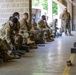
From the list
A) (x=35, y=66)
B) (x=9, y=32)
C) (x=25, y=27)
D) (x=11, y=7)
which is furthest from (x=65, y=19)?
(x=35, y=66)

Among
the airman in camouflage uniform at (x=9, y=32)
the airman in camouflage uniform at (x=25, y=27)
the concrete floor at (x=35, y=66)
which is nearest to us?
the concrete floor at (x=35, y=66)

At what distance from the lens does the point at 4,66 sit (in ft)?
25.7

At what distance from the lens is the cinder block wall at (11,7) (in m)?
14.9

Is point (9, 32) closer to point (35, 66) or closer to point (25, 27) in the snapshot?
point (35, 66)

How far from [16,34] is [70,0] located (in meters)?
17.7

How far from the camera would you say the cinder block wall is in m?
14.9

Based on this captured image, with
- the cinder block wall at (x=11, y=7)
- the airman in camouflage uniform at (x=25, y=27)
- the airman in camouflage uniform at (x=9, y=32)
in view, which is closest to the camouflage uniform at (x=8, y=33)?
the airman in camouflage uniform at (x=9, y=32)

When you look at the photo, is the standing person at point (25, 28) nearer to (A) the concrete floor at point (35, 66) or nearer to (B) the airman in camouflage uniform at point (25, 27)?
(B) the airman in camouflage uniform at point (25, 27)

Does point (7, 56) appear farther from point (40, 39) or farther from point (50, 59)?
point (40, 39)

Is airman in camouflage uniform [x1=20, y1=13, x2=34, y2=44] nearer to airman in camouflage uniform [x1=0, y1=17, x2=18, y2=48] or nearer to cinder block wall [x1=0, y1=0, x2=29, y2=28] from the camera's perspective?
airman in camouflage uniform [x1=0, y1=17, x2=18, y2=48]

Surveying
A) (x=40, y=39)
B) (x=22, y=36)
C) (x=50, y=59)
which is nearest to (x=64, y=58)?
(x=50, y=59)

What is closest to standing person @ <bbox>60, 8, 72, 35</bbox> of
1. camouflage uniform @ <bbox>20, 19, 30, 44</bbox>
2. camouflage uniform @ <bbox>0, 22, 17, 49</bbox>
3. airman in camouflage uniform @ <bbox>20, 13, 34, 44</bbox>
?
airman in camouflage uniform @ <bbox>20, 13, 34, 44</bbox>

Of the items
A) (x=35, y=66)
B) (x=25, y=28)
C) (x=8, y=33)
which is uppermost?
(x=25, y=28)

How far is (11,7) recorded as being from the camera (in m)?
15.0
